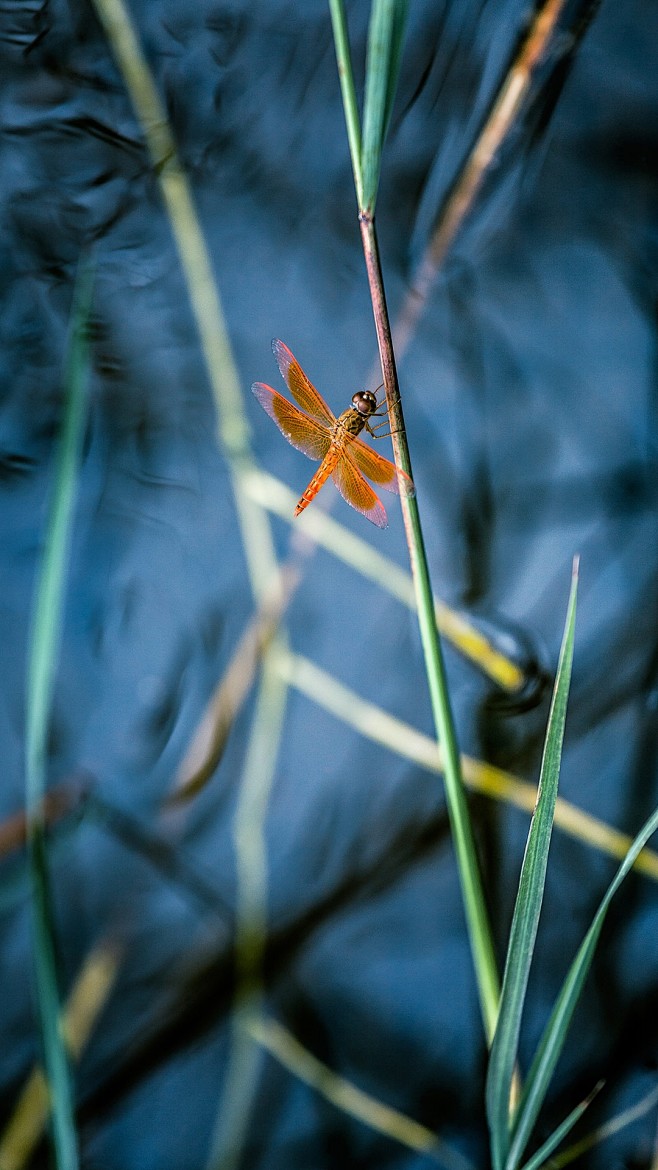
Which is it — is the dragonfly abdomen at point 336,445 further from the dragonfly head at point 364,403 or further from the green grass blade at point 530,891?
the green grass blade at point 530,891

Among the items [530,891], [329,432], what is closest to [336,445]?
[329,432]

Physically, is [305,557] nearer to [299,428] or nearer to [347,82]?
[299,428]

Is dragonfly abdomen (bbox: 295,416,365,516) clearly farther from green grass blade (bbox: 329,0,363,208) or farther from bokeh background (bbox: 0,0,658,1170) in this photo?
green grass blade (bbox: 329,0,363,208)

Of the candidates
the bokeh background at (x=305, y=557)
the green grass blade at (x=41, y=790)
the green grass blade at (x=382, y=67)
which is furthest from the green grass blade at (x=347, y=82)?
the bokeh background at (x=305, y=557)

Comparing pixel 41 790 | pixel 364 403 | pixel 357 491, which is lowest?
pixel 41 790

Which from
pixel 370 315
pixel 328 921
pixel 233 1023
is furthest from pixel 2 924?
pixel 370 315
